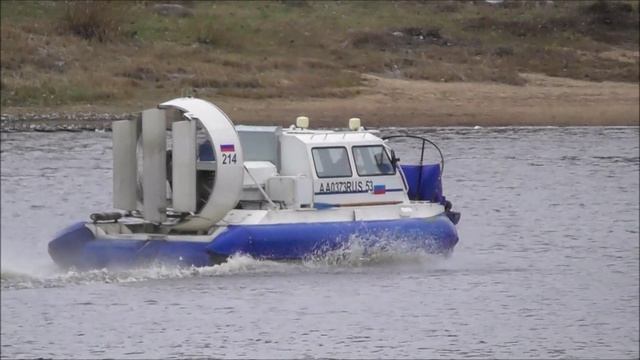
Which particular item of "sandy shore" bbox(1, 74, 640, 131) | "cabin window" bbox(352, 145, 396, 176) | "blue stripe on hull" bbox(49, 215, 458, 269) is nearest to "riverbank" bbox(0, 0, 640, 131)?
"sandy shore" bbox(1, 74, 640, 131)

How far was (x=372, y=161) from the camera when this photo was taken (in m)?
20.6

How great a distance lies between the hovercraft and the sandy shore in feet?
48.6

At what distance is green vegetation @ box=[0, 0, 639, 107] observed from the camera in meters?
37.3

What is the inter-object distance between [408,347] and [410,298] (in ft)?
7.26

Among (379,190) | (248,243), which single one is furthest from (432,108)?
(248,243)

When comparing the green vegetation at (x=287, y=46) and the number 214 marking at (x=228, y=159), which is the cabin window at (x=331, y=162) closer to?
the number 214 marking at (x=228, y=159)

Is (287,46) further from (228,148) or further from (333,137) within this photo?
(228,148)

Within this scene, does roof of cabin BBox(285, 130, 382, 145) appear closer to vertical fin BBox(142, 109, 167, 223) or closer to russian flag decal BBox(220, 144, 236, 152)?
russian flag decal BBox(220, 144, 236, 152)

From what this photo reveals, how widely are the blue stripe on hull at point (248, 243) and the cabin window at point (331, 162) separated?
0.73m

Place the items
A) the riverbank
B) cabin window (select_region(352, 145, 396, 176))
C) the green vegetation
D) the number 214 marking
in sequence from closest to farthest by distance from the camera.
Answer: the number 214 marking → cabin window (select_region(352, 145, 396, 176)) → the riverbank → the green vegetation

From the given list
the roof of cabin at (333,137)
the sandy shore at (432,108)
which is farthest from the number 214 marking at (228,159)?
the sandy shore at (432,108)

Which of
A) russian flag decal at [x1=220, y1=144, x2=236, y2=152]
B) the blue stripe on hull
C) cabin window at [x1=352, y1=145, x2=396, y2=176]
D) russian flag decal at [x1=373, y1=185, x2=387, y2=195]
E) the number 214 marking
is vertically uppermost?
russian flag decal at [x1=220, y1=144, x2=236, y2=152]

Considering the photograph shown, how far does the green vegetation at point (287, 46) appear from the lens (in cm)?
3731

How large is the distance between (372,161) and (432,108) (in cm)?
1698
